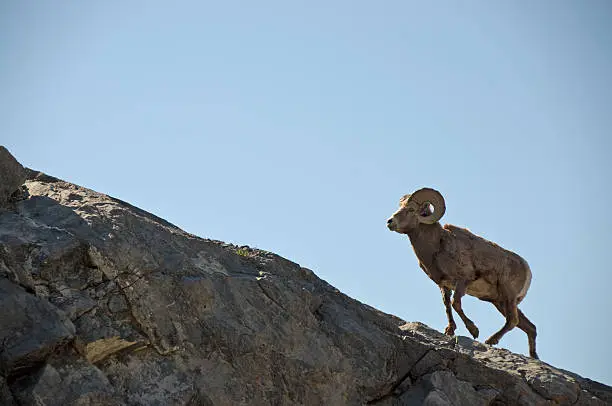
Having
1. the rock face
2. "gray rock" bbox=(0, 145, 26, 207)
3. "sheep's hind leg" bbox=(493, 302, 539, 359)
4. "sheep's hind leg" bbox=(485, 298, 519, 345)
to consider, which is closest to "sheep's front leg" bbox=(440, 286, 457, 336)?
"sheep's hind leg" bbox=(485, 298, 519, 345)

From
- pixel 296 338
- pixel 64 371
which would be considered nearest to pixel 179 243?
pixel 296 338

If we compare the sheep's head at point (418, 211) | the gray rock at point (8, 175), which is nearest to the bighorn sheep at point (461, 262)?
the sheep's head at point (418, 211)

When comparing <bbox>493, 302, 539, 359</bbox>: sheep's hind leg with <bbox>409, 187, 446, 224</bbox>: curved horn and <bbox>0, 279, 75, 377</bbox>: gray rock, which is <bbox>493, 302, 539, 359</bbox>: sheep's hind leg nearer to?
<bbox>409, 187, 446, 224</bbox>: curved horn

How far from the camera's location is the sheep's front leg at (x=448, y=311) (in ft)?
49.3

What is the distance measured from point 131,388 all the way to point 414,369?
13.6 ft

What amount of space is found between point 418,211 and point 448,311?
201 cm

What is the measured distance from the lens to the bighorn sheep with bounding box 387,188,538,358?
608 inches

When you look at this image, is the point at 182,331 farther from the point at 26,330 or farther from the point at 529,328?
the point at 529,328

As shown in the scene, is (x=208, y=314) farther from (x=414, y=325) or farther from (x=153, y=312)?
(x=414, y=325)

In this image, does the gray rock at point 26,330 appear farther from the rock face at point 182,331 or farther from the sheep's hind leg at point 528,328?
the sheep's hind leg at point 528,328

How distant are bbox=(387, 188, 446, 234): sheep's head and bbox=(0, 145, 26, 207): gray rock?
26.6 feet

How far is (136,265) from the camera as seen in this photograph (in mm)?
9469

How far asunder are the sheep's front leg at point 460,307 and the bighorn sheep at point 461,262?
0.06ft

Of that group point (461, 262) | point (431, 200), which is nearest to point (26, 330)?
point (461, 262)
